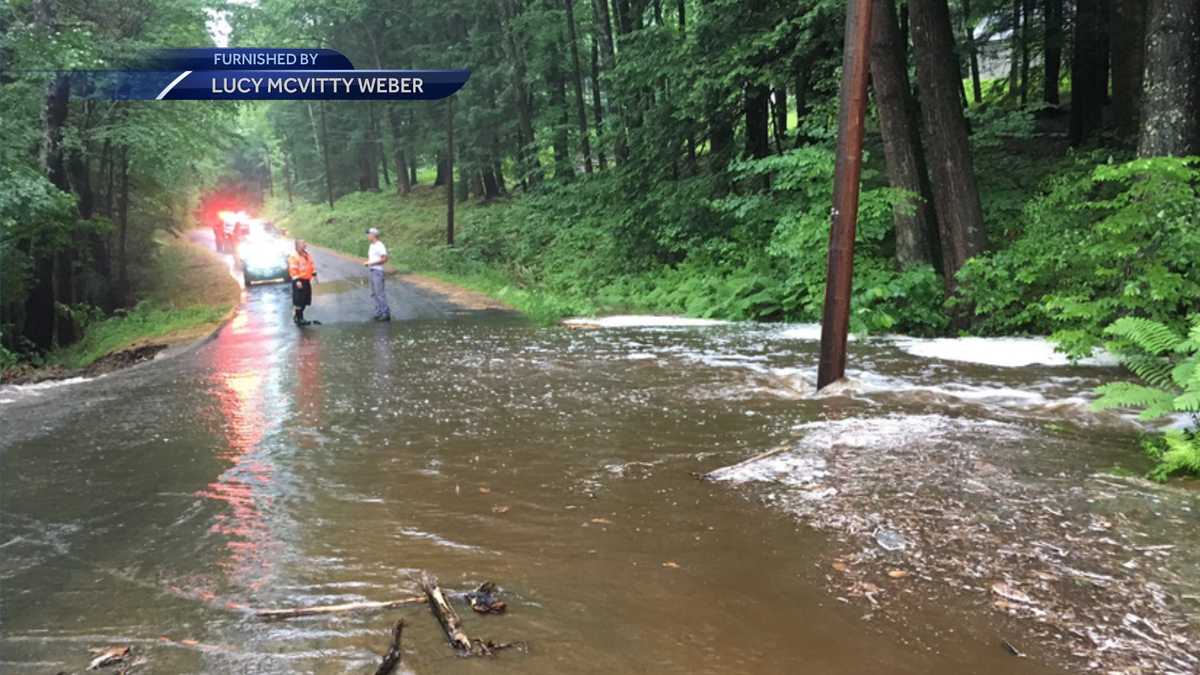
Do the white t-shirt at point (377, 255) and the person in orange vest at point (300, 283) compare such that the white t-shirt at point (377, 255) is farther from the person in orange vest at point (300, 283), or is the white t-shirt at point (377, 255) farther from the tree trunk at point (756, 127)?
the tree trunk at point (756, 127)

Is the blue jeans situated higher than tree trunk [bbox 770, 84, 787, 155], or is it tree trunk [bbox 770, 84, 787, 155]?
tree trunk [bbox 770, 84, 787, 155]

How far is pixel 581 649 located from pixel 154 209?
116 ft

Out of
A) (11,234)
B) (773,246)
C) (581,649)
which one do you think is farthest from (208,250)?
(581,649)

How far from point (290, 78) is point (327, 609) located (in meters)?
10.7

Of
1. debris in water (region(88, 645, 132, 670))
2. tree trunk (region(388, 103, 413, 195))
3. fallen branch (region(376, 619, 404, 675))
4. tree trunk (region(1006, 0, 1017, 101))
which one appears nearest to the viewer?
fallen branch (region(376, 619, 404, 675))

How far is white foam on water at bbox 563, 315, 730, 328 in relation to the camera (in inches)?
555

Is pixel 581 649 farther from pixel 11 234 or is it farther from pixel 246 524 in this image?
pixel 11 234

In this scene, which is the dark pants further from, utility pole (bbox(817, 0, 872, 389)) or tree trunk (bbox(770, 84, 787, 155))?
tree trunk (bbox(770, 84, 787, 155))

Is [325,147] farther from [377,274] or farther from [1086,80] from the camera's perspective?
[1086,80]

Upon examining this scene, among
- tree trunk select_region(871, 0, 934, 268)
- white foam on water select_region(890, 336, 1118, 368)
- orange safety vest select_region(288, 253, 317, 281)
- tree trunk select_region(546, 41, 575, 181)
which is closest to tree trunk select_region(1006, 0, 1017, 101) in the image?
tree trunk select_region(871, 0, 934, 268)

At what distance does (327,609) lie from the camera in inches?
138

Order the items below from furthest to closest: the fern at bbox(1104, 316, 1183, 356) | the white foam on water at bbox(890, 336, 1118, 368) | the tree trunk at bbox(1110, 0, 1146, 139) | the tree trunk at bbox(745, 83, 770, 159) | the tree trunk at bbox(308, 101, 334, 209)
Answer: the tree trunk at bbox(308, 101, 334, 209) → the tree trunk at bbox(745, 83, 770, 159) → the tree trunk at bbox(1110, 0, 1146, 139) → the white foam on water at bbox(890, 336, 1118, 368) → the fern at bbox(1104, 316, 1183, 356)

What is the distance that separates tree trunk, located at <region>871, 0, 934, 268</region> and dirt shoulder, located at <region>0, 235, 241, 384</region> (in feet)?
41.6

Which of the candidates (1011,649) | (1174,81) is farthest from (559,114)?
(1011,649)
